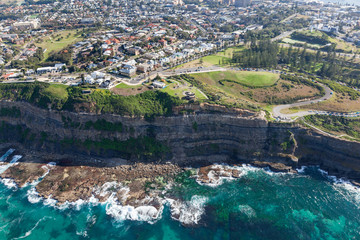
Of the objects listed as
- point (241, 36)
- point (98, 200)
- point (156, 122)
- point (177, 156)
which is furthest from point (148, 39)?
point (98, 200)

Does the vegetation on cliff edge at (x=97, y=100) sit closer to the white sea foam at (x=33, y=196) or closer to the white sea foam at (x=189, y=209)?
the white sea foam at (x=33, y=196)

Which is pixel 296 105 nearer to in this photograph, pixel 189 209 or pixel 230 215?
pixel 230 215

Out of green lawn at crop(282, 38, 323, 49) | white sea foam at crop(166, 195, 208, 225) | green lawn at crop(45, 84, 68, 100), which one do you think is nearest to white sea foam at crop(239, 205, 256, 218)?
white sea foam at crop(166, 195, 208, 225)

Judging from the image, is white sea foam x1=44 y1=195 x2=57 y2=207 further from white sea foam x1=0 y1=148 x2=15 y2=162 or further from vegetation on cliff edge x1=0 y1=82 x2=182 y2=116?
vegetation on cliff edge x1=0 y1=82 x2=182 y2=116

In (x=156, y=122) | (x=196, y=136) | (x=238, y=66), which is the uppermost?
(x=238, y=66)

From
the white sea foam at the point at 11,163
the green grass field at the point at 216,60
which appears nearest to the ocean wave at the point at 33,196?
the white sea foam at the point at 11,163

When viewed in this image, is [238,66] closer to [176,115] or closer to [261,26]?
[176,115]

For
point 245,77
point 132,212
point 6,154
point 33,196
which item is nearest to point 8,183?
point 33,196
